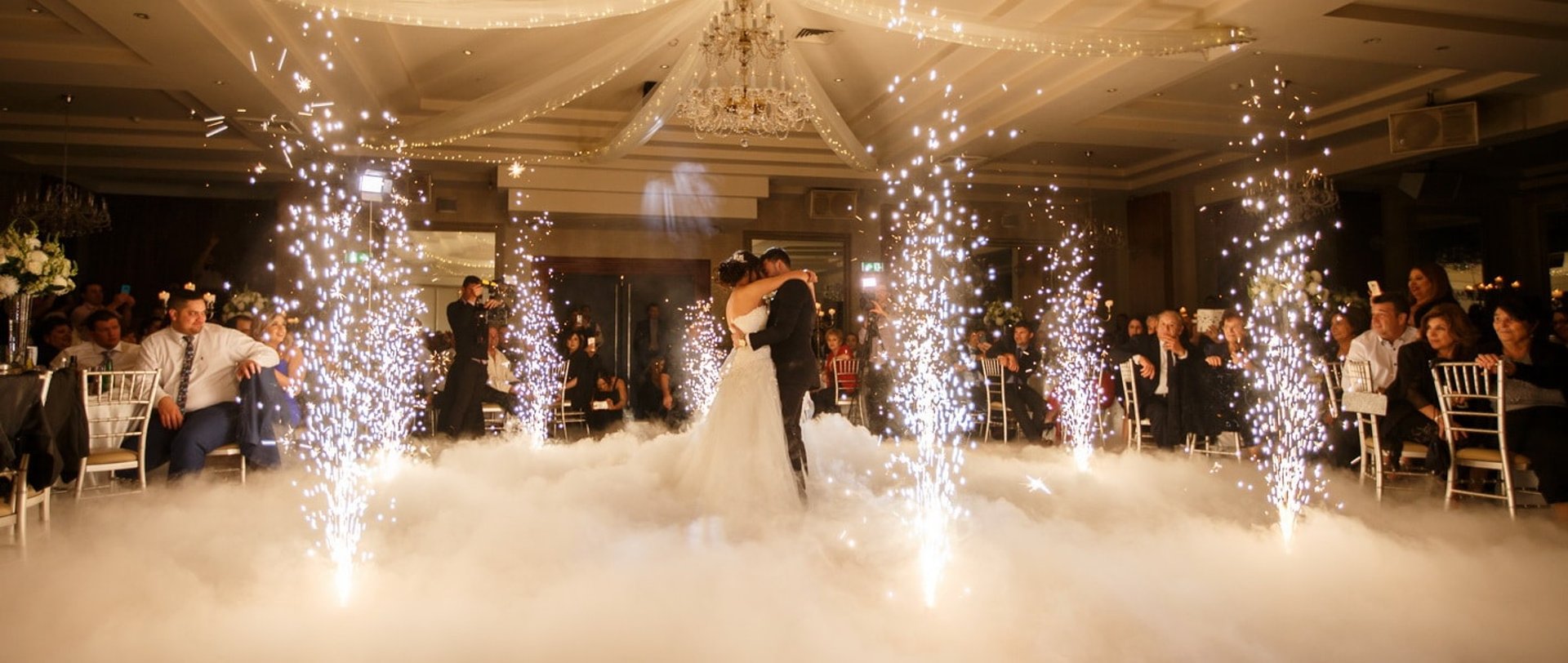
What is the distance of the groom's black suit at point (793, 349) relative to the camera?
4.48 metres

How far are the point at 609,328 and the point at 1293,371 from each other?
282 inches

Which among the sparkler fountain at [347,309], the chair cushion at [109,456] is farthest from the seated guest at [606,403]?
the chair cushion at [109,456]

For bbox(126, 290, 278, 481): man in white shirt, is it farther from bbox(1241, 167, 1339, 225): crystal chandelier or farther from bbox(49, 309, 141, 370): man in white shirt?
bbox(1241, 167, 1339, 225): crystal chandelier

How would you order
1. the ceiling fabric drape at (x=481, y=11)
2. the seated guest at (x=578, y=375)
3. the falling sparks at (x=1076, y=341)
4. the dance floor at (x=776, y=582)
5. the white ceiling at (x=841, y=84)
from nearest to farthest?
the dance floor at (x=776, y=582), the ceiling fabric drape at (x=481, y=11), the white ceiling at (x=841, y=84), the falling sparks at (x=1076, y=341), the seated guest at (x=578, y=375)

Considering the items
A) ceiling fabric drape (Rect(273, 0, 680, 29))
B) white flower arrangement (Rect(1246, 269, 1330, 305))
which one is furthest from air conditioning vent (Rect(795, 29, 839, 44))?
white flower arrangement (Rect(1246, 269, 1330, 305))

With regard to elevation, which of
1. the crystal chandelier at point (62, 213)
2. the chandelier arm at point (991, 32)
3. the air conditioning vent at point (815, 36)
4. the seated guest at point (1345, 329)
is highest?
the air conditioning vent at point (815, 36)

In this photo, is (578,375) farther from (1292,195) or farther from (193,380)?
(1292,195)

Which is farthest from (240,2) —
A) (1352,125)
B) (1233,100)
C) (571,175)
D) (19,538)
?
(1352,125)

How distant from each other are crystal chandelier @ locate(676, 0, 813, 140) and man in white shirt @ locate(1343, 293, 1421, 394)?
3539 millimetres

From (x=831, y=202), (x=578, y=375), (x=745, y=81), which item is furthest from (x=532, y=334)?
(x=745, y=81)

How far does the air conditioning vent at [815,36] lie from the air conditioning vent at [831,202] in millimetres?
3862

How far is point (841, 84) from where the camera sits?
787cm

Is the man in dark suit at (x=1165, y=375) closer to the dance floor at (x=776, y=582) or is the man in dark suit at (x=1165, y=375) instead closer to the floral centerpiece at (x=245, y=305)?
the dance floor at (x=776, y=582)

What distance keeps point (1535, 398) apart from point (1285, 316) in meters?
2.53
